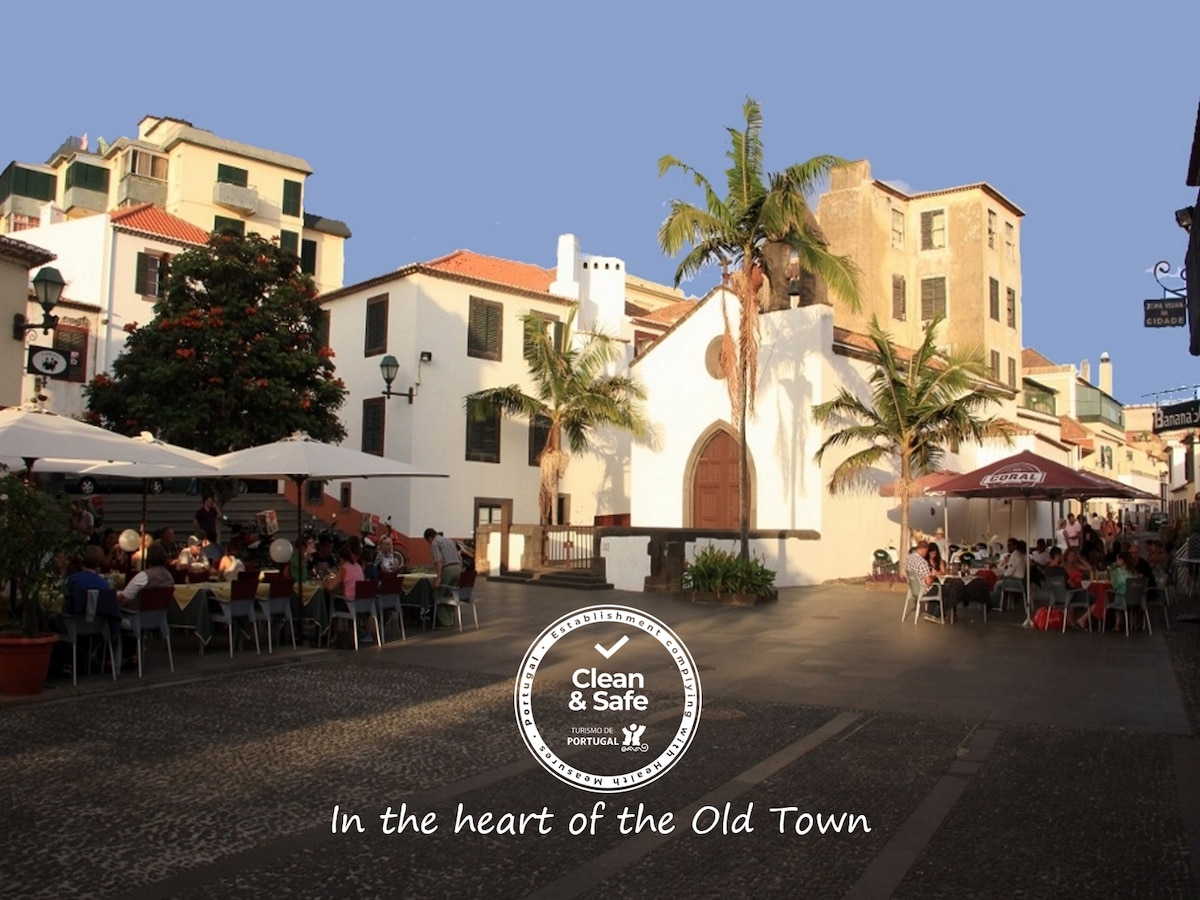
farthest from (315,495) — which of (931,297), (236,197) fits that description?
(931,297)

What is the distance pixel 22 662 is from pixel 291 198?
3788 cm

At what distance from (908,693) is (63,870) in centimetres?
723

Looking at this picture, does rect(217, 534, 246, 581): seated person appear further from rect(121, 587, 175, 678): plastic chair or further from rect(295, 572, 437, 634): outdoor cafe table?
rect(121, 587, 175, 678): plastic chair

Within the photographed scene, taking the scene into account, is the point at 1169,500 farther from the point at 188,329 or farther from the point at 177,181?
the point at 177,181

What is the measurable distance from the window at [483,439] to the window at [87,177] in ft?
74.9

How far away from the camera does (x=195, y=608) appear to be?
10.9 m

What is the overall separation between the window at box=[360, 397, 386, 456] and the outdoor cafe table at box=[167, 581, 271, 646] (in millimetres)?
19565

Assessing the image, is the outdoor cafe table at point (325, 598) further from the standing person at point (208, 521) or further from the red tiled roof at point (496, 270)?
the red tiled roof at point (496, 270)

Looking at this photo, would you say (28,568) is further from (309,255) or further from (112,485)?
(309,255)

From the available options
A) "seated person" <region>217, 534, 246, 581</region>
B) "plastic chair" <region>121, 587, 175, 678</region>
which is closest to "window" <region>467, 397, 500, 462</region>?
"seated person" <region>217, 534, 246, 581</region>

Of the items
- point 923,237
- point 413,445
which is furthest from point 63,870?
point 923,237

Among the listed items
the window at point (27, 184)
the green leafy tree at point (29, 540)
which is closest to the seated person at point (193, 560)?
the green leafy tree at point (29, 540)

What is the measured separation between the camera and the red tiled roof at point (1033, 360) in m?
53.8

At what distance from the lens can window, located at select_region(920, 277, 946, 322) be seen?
1663 inches
